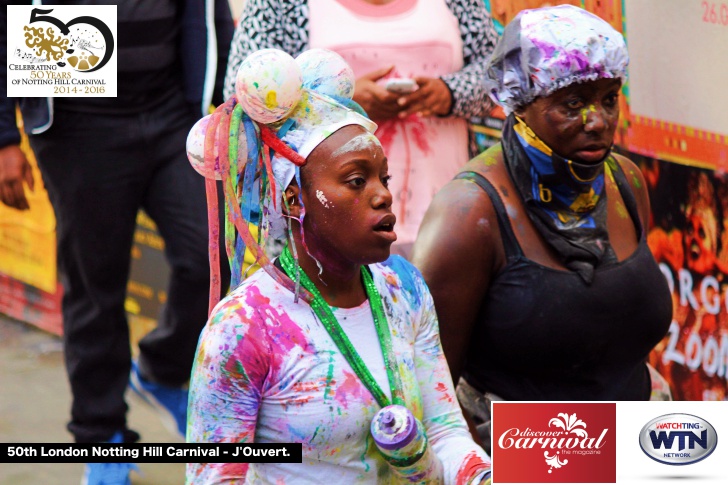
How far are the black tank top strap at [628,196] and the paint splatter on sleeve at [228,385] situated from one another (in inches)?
50.5

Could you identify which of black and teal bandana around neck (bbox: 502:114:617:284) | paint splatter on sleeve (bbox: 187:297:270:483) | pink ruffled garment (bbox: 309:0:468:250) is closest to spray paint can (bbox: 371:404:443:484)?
paint splatter on sleeve (bbox: 187:297:270:483)

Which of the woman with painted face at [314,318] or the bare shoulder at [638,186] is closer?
the woman with painted face at [314,318]

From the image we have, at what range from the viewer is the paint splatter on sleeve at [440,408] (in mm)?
2551

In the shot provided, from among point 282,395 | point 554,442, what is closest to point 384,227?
point 282,395

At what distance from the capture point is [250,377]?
7.76 feet

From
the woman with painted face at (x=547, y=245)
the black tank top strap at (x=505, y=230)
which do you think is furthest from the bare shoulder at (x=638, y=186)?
the black tank top strap at (x=505, y=230)

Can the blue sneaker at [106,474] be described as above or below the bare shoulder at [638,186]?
below

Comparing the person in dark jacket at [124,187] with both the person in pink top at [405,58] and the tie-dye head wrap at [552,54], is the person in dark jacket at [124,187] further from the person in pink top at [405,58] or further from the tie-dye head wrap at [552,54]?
the tie-dye head wrap at [552,54]

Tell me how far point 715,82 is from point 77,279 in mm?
2332

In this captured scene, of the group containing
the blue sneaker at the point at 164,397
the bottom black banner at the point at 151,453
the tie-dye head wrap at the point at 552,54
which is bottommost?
the blue sneaker at the point at 164,397

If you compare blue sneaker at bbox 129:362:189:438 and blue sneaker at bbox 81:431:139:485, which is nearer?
blue sneaker at bbox 81:431:139:485

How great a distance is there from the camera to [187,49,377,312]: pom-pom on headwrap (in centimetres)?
245

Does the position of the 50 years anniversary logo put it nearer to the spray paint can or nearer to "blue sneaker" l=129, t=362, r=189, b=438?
"blue sneaker" l=129, t=362, r=189, b=438

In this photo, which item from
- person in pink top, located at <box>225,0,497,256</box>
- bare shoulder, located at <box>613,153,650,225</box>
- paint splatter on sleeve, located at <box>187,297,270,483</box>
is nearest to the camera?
paint splatter on sleeve, located at <box>187,297,270,483</box>
